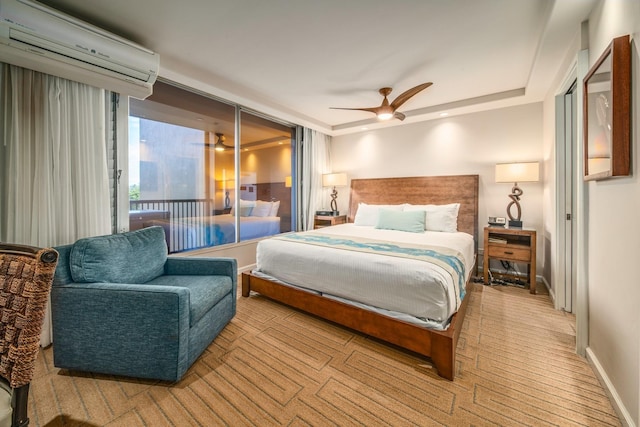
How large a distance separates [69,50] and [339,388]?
310cm

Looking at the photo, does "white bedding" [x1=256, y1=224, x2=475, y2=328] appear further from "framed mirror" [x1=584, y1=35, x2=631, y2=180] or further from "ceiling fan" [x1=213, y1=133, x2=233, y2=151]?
"ceiling fan" [x1=213, y1=133, x2=233, y2=151]

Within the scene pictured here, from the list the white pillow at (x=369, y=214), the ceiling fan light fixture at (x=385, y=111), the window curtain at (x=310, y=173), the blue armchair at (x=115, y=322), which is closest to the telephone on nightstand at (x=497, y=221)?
the white pillow at (x=369, y=214)

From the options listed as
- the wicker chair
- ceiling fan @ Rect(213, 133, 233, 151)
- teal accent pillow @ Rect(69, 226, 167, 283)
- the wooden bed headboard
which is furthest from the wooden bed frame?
ceiling fan @ Rect(213, 133, 233, 151)

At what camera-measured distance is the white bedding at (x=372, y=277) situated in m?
1.84

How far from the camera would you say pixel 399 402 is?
5.01ft

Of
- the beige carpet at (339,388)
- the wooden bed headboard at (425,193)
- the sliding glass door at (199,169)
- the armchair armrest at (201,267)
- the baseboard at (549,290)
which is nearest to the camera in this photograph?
the beige carpet at (339,388)

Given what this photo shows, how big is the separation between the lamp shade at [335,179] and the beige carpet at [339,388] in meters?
3.21

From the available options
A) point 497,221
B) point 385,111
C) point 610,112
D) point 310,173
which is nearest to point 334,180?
point 310,173

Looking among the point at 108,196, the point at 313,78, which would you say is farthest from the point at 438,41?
the point at 108,196

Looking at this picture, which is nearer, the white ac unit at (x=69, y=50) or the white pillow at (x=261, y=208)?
the white ac unit at (x=69, y=50)

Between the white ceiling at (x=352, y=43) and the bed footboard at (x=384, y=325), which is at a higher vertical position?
the white ceiling at (x=352, y=43)

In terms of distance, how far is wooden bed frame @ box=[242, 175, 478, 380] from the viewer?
Answer: 1.77 m

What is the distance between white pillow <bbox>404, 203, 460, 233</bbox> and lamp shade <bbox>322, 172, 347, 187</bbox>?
1.72 m

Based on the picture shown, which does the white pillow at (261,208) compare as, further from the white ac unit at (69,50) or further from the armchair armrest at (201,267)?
the white ac unit at (69,50)
